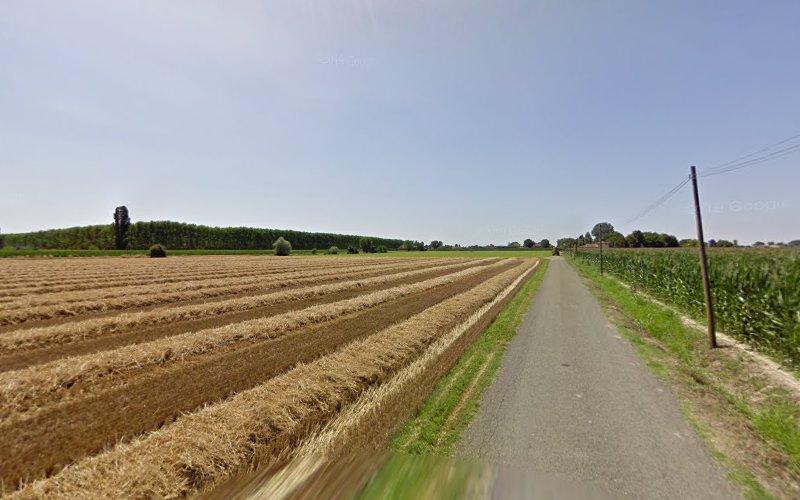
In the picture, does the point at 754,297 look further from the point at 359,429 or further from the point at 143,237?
the point at 143,237

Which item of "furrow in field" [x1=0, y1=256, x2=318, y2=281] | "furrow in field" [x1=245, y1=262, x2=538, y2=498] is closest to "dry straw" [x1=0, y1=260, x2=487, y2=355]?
"furrow in field" [x1=245, y1=262, x2=538, y2=498]

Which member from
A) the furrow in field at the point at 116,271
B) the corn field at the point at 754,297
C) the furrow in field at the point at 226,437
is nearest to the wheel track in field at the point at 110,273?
the furrow in field at the point at 116,271

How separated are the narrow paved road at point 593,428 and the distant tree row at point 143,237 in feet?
379

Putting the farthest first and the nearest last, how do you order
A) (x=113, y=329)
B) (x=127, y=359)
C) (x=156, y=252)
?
1. (x=156, y=252)
2. (x=113, y=329)
3. (x=127, y=359)

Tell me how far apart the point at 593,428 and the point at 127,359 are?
955 centimetres

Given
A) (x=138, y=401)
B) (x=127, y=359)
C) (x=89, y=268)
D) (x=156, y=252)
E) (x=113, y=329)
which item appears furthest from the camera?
(x=156, y=252)

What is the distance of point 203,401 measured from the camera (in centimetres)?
561

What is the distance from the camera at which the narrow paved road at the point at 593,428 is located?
373cm

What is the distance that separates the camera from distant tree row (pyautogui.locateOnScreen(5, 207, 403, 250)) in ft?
309

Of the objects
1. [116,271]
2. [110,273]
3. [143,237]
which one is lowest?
[110,273]

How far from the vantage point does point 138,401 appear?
220 inches

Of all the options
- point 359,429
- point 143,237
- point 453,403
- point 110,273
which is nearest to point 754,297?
point 453,403

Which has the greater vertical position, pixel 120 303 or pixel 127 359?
pixel 120 303

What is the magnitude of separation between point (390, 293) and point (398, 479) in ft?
48.0
